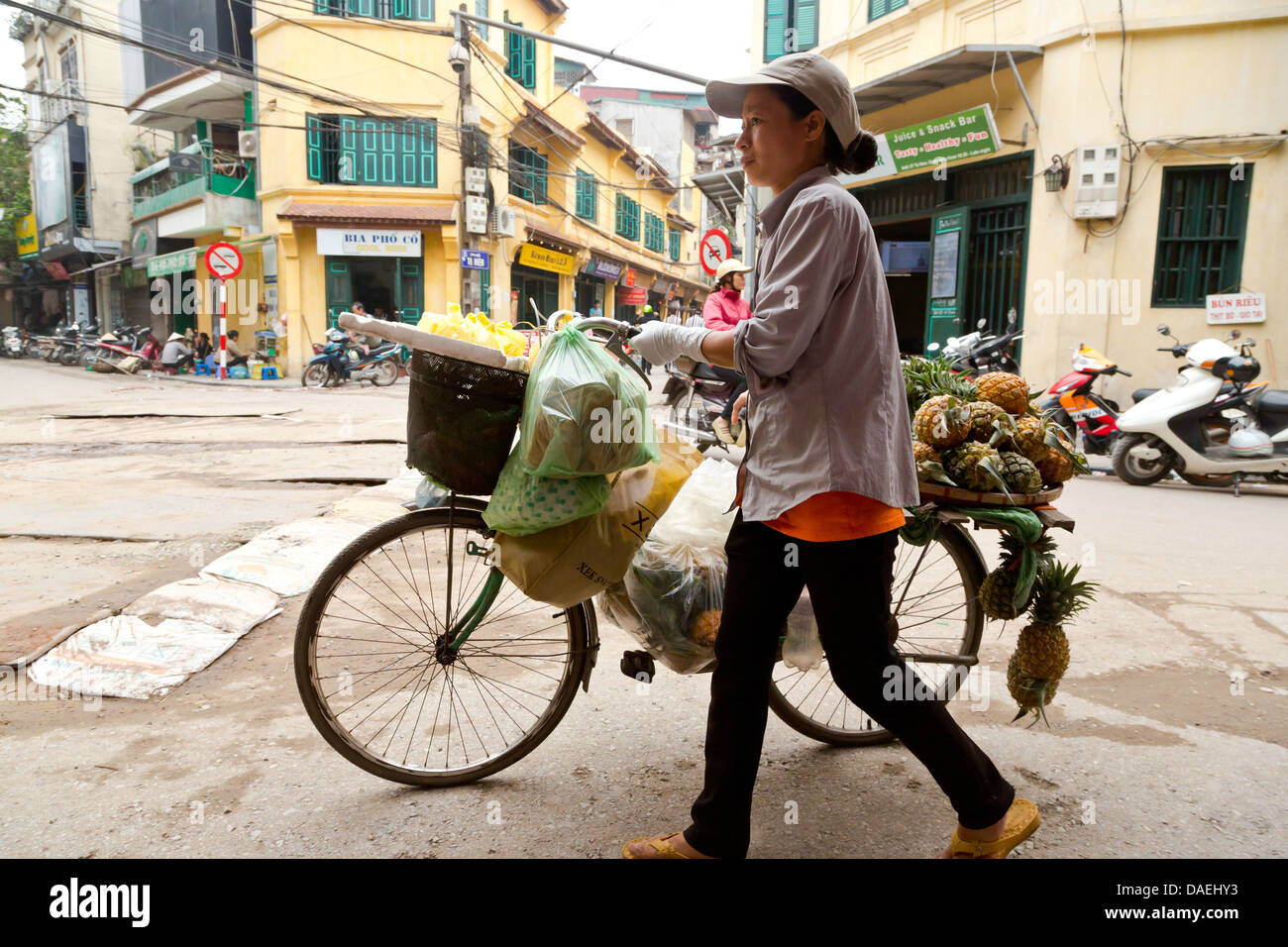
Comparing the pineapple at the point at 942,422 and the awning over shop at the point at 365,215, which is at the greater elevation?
the awning over shop at the point at 365,215

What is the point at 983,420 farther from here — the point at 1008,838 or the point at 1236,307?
the point at 1236,307

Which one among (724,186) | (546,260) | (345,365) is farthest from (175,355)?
(724,186)

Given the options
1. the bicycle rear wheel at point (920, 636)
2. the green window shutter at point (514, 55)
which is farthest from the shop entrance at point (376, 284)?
the bicycle rear wheel at point (920, 636)

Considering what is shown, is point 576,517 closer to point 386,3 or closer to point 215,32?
point 386,3

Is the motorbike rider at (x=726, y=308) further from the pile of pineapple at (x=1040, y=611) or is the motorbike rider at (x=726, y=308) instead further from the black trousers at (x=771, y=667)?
the black trousers at (x=771, y=667)

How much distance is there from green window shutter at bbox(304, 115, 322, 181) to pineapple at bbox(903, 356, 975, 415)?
2009cm

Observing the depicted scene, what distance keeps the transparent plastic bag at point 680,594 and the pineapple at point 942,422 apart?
2.05 ft

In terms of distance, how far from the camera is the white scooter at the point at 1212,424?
694 cm

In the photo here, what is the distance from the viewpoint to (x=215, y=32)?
20422mm

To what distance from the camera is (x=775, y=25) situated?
14492mm

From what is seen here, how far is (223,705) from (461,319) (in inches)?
62.5

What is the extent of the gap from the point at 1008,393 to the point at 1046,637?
655 mm

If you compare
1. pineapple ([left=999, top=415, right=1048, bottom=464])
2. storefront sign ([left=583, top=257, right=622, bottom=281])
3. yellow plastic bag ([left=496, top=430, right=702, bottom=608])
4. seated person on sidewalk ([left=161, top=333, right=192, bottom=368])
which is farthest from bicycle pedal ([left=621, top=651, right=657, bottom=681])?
storefront sign ([left=583, top=257, right=622, bottom=281])
